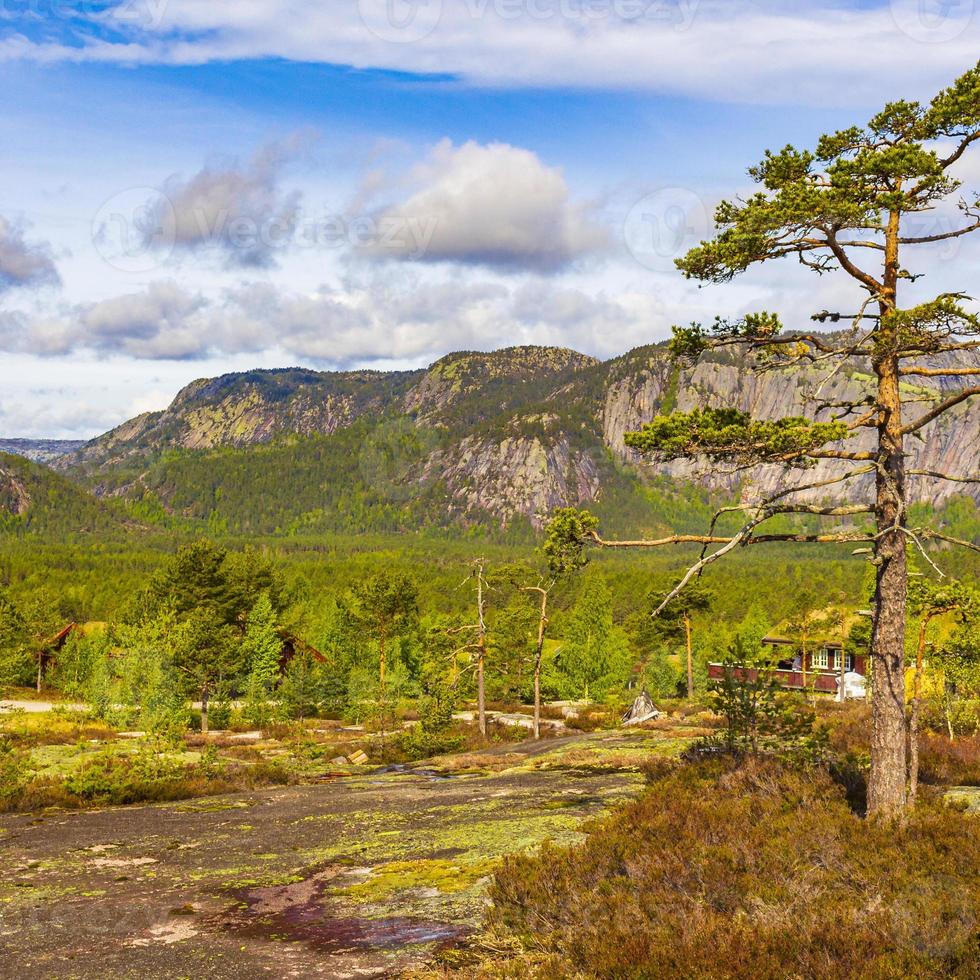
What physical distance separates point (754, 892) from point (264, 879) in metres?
A: 6.98

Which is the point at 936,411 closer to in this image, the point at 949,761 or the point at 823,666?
the point at 949,761

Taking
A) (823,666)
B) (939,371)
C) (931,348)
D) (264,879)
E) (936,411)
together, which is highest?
(931,348)

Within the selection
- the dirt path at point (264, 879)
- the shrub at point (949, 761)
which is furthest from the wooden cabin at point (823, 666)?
the dirt path at point (264, 879)

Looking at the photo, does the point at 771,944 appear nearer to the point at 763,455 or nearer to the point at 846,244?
the point at 763,455

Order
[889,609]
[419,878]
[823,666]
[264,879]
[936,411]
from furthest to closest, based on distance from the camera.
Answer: [823,666] < [889,609] < [936,411] < [264,879] < [419,878]

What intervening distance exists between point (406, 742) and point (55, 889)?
22.9 m

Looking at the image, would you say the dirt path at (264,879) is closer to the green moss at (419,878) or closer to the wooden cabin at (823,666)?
the green moss at (419,878)

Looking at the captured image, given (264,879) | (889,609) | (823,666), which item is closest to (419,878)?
(264,879)

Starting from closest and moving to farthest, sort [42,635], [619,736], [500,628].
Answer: [619,736]
[500,628]
[42,635]

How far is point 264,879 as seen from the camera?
11.6m

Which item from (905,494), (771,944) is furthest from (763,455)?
(771,944)

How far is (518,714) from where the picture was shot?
6012 centimetres

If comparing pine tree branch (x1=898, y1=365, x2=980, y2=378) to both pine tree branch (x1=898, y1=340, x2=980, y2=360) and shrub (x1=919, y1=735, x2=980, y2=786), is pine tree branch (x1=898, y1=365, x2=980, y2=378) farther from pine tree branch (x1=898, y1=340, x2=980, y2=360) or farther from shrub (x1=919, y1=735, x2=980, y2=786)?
shrub (x1=919, y1=735, x2=980, y2=786)

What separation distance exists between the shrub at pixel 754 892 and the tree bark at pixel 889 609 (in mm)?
636
